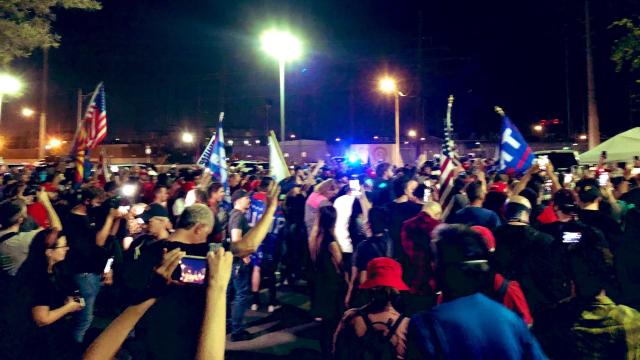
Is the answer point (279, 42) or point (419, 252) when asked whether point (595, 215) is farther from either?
point (279, 42)

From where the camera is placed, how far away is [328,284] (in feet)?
19.6

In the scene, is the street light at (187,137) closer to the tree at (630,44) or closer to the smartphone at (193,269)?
the tree at (630,44)

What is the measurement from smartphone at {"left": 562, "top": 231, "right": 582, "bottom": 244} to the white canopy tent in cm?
1429

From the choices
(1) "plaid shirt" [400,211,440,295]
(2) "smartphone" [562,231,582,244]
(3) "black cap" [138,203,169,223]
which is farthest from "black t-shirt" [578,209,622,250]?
(3) "black cap" [138,203,169,223]

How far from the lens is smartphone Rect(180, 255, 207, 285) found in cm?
251

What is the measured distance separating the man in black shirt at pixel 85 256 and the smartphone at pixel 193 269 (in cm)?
368

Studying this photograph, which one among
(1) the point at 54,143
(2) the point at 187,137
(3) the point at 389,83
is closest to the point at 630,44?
(3) the point at 389,83

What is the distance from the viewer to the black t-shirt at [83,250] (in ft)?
18.9

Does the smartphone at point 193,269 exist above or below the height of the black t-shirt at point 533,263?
above

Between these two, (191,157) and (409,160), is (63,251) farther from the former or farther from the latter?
(191,157)

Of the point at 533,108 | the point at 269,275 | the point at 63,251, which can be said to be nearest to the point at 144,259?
the point at 63,251

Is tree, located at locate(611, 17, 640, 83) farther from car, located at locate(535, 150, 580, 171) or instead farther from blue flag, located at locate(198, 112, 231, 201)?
blue flag, located at locate(198, 112, 231, 201)

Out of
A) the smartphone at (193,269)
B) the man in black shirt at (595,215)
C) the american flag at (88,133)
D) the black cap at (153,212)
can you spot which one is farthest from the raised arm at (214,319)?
the american flag at (88,133)

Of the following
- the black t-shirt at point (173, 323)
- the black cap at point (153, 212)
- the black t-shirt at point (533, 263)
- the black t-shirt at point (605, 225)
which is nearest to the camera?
the black t-shirt at point (173, 323)
